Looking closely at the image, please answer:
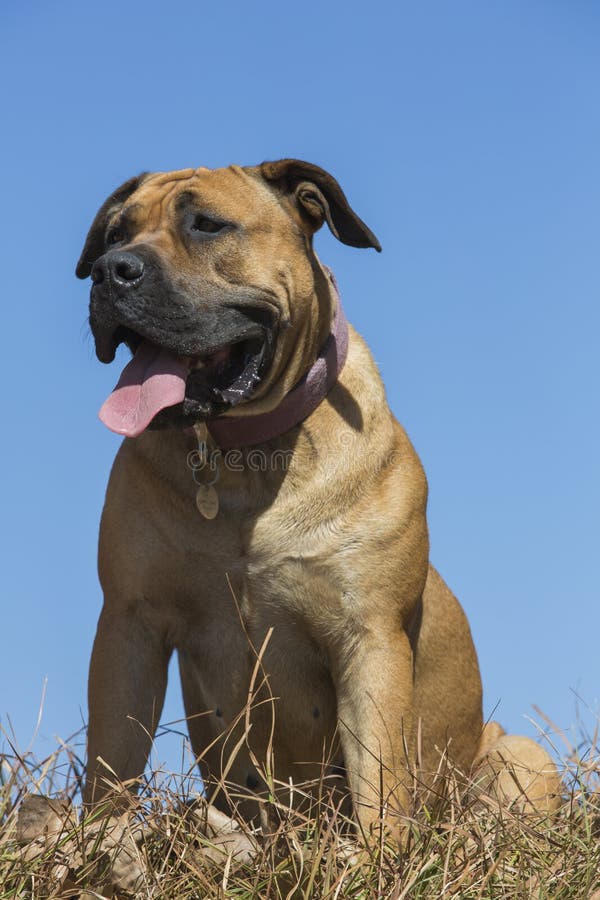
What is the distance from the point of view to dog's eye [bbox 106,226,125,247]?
16.9 feet

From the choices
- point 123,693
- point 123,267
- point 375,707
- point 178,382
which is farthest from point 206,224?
point 375,707

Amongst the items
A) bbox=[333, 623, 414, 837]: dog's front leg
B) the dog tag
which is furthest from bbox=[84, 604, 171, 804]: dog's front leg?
bbox=[333, 623, 414, 837]: dog's front leg

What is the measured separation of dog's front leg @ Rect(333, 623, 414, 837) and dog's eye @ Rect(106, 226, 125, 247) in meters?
1.84

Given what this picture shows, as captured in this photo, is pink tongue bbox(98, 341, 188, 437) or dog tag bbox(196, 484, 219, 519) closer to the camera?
pink tongue bbox(98, 341, 188, 437)

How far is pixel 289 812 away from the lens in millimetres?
3900

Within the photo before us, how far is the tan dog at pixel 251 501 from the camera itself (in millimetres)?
4727

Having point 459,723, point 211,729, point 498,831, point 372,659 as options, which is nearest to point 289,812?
point 498,831

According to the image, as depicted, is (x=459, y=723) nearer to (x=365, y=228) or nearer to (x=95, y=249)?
(x=365, y=228)

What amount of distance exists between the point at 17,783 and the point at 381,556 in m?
1.53

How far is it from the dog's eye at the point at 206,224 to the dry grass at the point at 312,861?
80.6 inches

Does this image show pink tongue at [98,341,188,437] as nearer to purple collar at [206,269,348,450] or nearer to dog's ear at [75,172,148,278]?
purple collar at [206,269,348,450]

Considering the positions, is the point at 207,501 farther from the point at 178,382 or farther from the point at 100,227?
the point at 100,227

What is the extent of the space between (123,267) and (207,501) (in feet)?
3.05

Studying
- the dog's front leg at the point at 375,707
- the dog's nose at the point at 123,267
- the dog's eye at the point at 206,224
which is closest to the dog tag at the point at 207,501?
the dog's front leg at the point at 375,707
